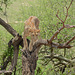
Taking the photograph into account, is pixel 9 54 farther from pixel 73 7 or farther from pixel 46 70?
pixel 73 7

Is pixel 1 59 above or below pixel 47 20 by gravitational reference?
below

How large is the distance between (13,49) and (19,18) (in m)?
7.64

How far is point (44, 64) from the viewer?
12992 mm

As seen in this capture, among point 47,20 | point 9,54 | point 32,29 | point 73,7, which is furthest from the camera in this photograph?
point 73,7

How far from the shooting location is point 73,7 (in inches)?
642

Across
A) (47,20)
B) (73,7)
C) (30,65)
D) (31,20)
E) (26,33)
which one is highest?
A: (73,7)

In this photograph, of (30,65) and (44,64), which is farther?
(44,64)

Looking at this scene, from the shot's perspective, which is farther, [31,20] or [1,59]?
[1,59]

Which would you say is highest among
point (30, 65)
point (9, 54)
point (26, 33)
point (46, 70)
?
point (26, 33)

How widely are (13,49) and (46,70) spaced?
3.62 metres

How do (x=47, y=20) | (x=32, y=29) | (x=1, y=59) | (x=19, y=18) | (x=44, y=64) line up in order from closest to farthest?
(x=32, y=29) → (x=1, y=59) → (x=44, y=64) → (x=47, y=20) → (x=19, y=18)

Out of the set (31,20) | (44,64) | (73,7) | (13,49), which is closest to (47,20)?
(73,7)

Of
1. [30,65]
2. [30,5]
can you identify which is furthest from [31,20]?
[30,5]

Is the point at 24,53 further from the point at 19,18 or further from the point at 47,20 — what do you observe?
the point at 19,18
